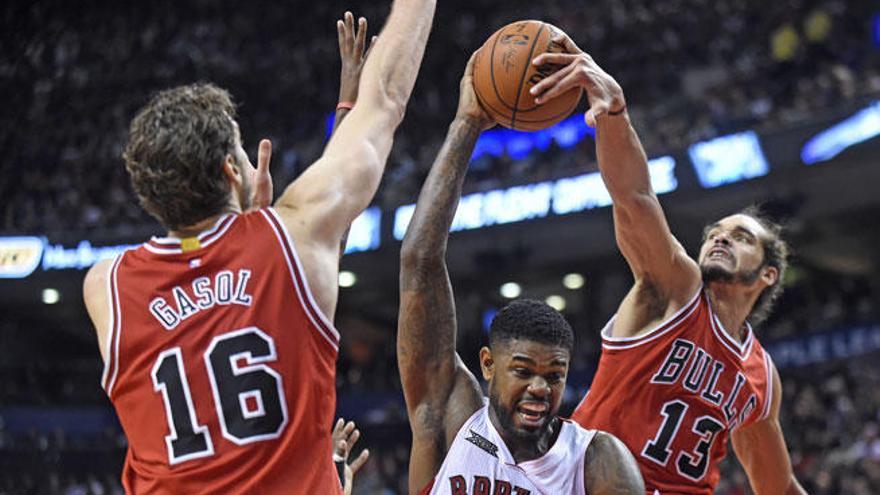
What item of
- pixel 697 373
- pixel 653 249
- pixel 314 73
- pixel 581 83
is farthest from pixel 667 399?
pixel 314 73

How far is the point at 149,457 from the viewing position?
2.33 metres

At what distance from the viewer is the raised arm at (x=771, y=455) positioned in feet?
15.7

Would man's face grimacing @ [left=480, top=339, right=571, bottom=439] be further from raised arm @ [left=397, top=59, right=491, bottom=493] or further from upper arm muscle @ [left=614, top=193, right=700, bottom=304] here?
upper arm muscle @ [left=614, top=193, right=700, bottom=304]

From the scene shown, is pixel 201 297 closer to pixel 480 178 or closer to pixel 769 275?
pixel 769 275

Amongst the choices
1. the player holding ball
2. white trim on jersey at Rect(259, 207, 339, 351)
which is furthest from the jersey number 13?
the player holding ball

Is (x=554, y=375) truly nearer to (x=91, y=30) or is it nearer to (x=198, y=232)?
(x=198, y=232)

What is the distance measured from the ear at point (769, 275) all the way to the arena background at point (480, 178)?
667cm

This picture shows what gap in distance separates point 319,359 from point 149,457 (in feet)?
1.33

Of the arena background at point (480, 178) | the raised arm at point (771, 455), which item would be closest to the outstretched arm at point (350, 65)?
the raised arm at point (771, 455)

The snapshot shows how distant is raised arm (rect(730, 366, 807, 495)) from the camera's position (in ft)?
15.7

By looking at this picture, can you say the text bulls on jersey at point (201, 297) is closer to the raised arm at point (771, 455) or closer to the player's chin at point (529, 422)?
the player's chin at point (529, 422)

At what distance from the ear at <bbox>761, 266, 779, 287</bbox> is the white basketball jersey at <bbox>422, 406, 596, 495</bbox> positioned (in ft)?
5.91

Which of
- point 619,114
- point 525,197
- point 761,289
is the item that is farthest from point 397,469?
point 619,114

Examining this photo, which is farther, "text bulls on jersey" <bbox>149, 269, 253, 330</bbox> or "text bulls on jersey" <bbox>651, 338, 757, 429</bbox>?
"text bulls on jersey" <bbox>651, 338, 757, 429</bbox>
